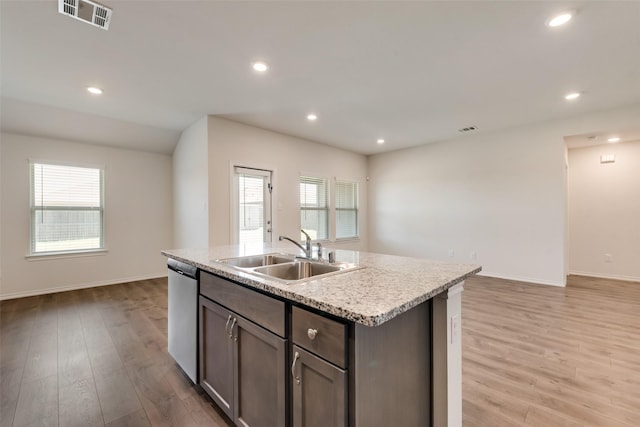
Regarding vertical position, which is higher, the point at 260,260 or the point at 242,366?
the point at 260,260

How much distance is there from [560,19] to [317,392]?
10.0 ft

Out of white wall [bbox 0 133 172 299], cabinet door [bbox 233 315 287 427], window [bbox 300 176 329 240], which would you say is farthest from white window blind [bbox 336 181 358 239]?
cabinet door [bbox 233 315 287 427]

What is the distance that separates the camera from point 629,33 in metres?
2.30

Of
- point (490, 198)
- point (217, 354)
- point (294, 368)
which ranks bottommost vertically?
point (217, 354)

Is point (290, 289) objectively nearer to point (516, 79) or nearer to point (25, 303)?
point (516, 79)

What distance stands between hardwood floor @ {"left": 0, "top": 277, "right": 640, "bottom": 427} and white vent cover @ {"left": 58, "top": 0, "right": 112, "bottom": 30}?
8.86 ft

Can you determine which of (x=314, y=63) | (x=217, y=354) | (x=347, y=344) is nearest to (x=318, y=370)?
(x=347, y=344)

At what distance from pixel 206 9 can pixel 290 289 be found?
211 cm

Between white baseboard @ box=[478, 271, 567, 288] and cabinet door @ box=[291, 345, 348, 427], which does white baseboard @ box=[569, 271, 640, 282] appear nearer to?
white baseboard @ box=[478, 271, 567, 288]

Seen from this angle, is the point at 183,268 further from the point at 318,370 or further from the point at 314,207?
the point at 314,207

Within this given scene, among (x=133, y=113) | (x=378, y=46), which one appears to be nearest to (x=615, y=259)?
(x=378, y=46)

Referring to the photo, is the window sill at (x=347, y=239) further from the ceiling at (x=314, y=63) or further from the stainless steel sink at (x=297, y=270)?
the stainless steel sink at (x=297, y=270)

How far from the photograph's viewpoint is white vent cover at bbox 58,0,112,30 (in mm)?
1928

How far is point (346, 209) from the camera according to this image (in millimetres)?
6680
